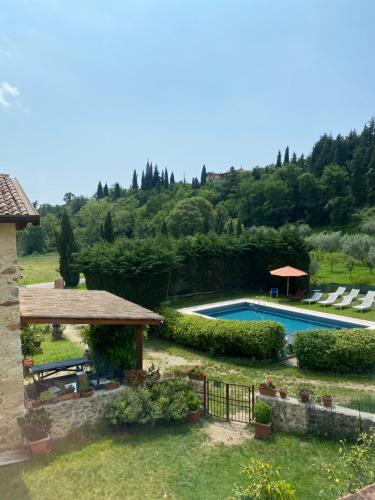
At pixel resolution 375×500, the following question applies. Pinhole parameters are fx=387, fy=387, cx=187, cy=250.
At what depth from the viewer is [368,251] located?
35.9 metres

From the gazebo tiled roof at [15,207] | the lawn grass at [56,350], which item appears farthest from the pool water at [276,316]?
the gazebo tiled roof at [15,207]

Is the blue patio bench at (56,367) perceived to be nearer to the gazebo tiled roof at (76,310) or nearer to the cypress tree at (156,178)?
the gazebo tiled roof at (76,310)

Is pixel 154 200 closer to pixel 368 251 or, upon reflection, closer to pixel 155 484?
pixel 368 251

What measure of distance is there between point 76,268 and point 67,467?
14.7m

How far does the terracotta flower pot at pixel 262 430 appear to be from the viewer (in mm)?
8938

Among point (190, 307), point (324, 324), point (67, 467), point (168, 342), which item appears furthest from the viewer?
point (190, 307)

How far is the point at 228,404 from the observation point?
9953 millimetres

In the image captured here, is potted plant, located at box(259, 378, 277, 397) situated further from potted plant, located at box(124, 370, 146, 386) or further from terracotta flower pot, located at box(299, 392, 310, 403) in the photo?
potted plant, located at box(124, 370, 146, 386)

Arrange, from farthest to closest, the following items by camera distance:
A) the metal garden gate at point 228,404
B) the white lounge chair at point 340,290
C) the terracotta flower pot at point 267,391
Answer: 1. the white lounge chair at point 340,290
2. the metal garden gate at point 228,404
3. the terracotta flower pot at point 267,391

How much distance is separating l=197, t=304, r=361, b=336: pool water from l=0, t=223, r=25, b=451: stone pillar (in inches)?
582

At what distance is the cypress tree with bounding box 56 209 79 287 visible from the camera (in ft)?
115

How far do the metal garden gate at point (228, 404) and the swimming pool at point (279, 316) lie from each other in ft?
30.0

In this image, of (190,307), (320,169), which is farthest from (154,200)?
(190,307)

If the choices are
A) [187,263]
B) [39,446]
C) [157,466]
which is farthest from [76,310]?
[187,263]
